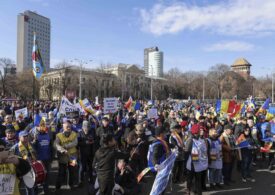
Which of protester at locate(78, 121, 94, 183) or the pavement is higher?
protester at locate(78, 121, 94, 183)

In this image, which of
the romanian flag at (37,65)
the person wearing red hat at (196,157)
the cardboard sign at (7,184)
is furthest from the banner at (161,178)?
the romanian flag at (37,65)

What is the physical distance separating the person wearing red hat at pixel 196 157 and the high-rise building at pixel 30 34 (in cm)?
10035

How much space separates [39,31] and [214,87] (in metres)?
64.7

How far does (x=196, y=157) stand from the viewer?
20.5 feet

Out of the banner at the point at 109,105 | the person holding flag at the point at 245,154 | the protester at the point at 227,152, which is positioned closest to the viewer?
the protester at the point at 227,152

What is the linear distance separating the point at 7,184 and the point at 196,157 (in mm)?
4194

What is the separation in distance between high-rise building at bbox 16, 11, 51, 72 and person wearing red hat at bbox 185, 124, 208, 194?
10035 centimetres

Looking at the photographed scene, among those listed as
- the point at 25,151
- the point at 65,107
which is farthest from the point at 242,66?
the point at 25,151

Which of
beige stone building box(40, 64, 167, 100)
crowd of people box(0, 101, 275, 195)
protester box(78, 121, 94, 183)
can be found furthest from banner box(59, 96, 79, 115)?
beige stone building box(40, 64, 167, 100)

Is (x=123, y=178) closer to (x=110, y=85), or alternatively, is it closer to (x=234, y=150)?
(x=234, y=150)

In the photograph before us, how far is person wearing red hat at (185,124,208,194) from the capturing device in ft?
20.5

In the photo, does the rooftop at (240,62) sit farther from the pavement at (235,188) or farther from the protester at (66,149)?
the protester at (66,149)

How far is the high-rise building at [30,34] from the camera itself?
10078 centimetres

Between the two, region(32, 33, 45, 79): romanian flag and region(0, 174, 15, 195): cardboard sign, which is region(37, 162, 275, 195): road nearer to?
region(0, 174, 15, 195): cardboard sign
